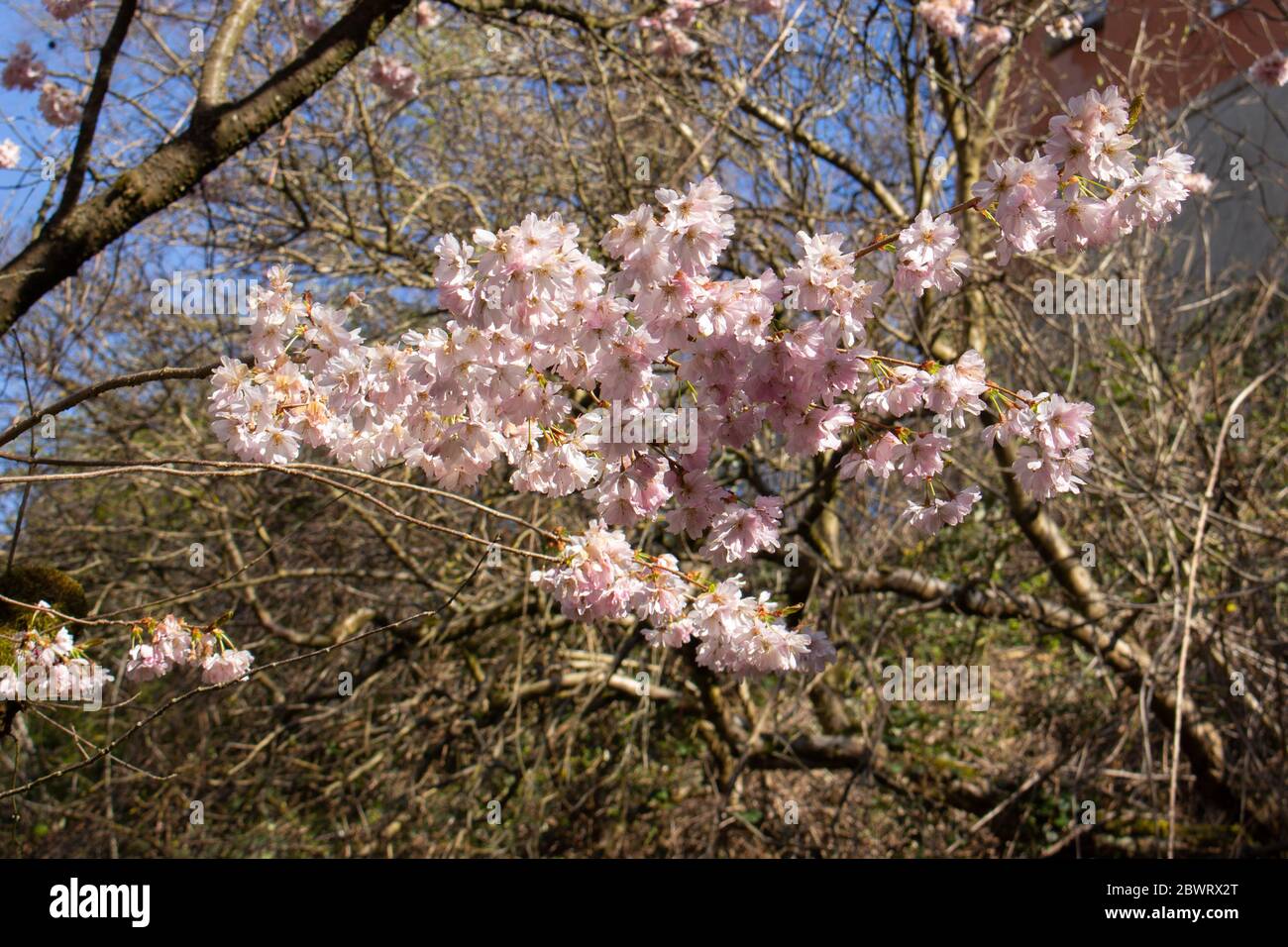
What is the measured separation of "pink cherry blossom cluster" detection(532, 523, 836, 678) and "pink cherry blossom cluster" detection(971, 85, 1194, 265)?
783 mm

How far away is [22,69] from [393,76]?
62.5 inches

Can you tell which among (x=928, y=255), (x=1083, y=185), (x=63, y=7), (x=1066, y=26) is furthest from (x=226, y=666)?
(x=1066, y=26)

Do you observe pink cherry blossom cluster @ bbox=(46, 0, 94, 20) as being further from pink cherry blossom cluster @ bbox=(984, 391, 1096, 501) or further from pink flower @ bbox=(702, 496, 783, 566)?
pink cherry blossom cluster @ bbox=(984, 391, 1096, 501)

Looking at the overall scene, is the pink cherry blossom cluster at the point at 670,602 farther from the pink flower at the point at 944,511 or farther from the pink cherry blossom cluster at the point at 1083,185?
the pink cherry blossom cluster at the point at 1083,185

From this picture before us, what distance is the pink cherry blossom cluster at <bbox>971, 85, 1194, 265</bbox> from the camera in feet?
5.03

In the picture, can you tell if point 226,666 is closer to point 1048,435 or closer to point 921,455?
point 921,455

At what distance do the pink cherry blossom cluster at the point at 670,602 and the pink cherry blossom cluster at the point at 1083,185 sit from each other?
30.8 inches

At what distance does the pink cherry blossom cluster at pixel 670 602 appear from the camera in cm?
197

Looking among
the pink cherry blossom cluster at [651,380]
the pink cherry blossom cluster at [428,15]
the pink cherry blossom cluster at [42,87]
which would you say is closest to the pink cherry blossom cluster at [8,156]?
the pink cherry blossom cluster at [42,87]

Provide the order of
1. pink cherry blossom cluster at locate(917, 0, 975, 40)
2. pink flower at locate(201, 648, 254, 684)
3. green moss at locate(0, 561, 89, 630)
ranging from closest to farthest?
Result: green moss at locate(0, 561, 89, 630) → pink flower at locate(201, 648, 254, 684) → pink cherry blossom cluster at locate(917, 0, 975, 40)

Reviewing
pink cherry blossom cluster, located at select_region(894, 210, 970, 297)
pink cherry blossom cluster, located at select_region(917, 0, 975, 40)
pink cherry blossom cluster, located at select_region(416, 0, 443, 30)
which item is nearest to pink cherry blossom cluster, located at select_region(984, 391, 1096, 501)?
pink cherry blossom cluster, located at select_region(894, 210, 970, 297)

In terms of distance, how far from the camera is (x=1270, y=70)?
15.2ft

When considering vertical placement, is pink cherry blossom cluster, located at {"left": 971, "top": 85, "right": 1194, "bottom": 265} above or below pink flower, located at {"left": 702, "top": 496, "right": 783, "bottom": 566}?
above
